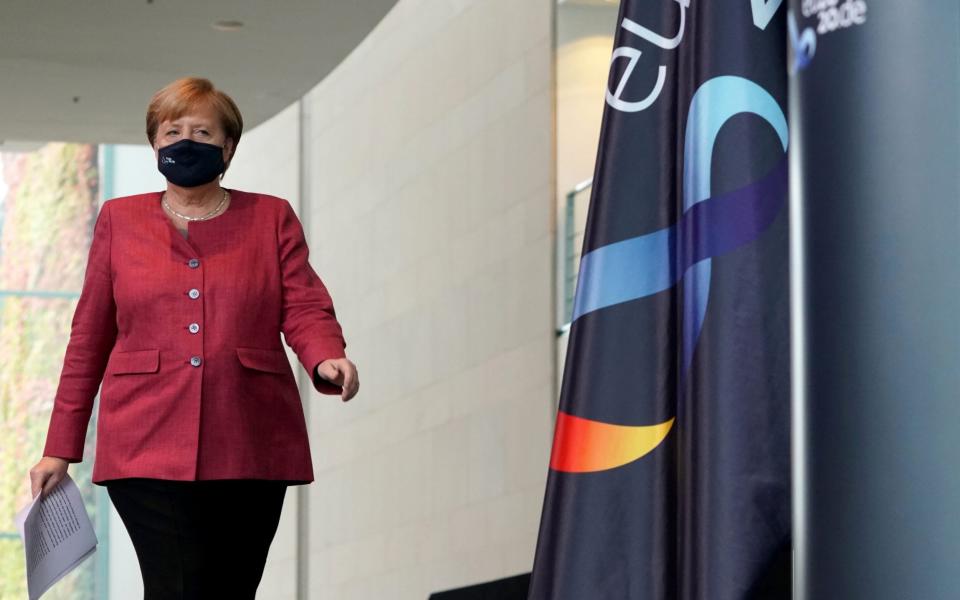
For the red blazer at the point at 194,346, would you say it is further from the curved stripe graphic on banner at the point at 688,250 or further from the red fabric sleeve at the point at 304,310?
the curved stripe graphic on banner at the point at 688,250

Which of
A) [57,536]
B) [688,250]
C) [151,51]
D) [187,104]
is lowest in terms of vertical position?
[57,536]

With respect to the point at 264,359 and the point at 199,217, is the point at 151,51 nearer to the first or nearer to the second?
the point at 199,217

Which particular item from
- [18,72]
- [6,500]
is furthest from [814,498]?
[6,500]

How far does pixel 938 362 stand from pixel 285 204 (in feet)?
7.44

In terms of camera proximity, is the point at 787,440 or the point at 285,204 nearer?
the point at 787,440

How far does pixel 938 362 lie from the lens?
67.3 inches

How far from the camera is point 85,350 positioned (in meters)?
3.63

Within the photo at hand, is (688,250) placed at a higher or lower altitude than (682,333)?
higher

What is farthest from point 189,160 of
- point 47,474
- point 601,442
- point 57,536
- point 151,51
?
point 151,51

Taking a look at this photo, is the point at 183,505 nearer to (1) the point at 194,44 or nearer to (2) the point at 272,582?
(1) the point at 194,44

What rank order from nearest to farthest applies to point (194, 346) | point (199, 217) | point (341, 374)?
point (341, 374) < point (194, 346) < point (199, 217)

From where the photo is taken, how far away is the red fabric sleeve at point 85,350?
11.9 feet

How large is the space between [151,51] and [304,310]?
8.31 m

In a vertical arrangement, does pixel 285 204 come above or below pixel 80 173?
below
